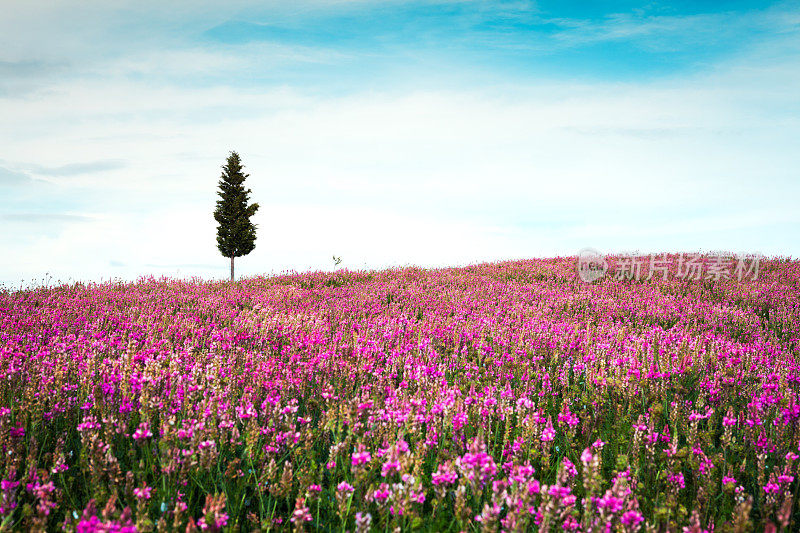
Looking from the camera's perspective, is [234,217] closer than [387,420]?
No

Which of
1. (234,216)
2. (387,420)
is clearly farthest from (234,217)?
(387,420)

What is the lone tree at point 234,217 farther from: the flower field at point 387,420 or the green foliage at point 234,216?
the flower field at point 387,420

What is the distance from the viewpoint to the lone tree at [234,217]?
30.2m

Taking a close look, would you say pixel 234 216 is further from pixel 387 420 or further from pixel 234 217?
pixel 387 420

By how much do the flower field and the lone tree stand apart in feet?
68.1

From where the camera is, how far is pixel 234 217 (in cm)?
3047

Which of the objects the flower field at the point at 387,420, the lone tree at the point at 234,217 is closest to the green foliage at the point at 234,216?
the lone tree at the point at 234,217

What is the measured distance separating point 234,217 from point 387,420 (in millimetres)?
29178

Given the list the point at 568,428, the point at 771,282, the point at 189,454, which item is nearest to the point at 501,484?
the point at 189,454

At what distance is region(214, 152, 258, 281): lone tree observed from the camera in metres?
30.2

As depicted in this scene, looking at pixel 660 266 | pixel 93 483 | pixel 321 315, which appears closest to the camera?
pixel 93 483

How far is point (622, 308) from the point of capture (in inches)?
424

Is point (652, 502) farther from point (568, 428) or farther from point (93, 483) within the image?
point (93, 483)

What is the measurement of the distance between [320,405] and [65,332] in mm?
4884
